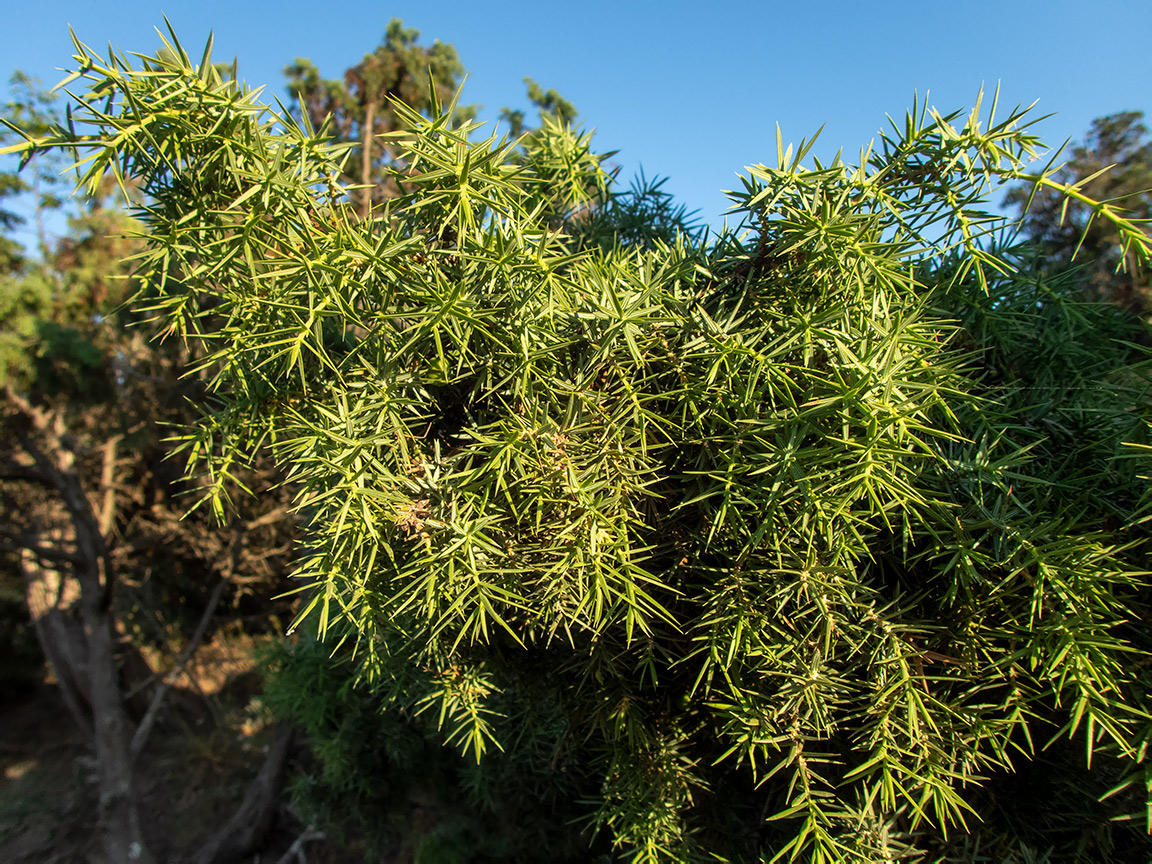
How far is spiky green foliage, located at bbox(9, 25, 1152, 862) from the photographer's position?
0.85 meters

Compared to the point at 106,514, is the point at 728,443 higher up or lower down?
lower down

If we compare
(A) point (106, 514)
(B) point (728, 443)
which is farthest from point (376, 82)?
(B) point (728, 443)

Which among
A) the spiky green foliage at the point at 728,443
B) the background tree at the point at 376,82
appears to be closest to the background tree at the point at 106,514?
the background tree at the point at 376,82

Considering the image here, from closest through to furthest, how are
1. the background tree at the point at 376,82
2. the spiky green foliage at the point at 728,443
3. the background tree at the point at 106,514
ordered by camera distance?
the spiky green foliage at the point at 728,443 → the background tree at the point at 106,514 → the background tree at the point at 376,82

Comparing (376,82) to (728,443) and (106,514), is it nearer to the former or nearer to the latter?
(106,514)

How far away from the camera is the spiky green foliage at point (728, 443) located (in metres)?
0.85

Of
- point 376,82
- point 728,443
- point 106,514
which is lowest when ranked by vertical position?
point 728,443

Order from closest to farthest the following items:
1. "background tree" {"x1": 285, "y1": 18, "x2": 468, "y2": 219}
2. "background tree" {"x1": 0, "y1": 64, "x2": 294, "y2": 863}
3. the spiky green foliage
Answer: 1. the spiky green foliage
2. "background tree" {"x1": 0, "y1": 64, "x2": 294, "y2": 863}
3. "background tree" {"x1": 285, "y1": 18, "x2": 468, "y2": 219}

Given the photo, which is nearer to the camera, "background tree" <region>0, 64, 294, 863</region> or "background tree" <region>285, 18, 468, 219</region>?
"background tree" <region>0, 64, 294, 863</region>

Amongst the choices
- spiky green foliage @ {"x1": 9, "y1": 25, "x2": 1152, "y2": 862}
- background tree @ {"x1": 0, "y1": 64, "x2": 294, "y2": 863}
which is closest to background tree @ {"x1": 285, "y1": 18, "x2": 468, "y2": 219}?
background tree @ {"x1": 0, "y1": 64, "x2": 294, "y2": 863}

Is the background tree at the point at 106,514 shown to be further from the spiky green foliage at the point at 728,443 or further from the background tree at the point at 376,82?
the spiky green foliage at the point at 728,443

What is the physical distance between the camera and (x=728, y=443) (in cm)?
94

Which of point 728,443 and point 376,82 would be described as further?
point 376,82

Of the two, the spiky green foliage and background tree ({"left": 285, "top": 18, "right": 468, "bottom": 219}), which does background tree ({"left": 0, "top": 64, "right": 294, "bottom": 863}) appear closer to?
background tree ({"left": 285, "top": 18, "right": 468, "bottom": 219})
